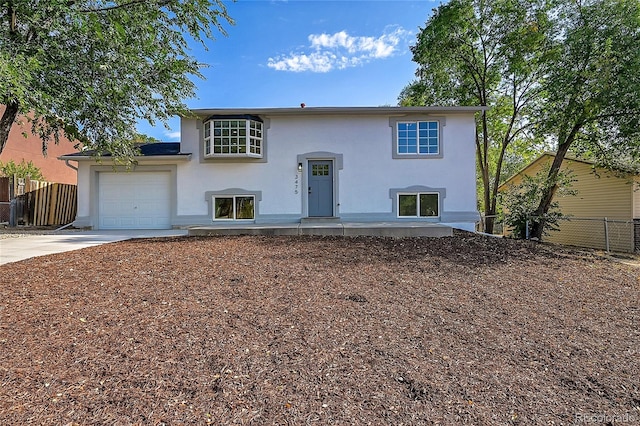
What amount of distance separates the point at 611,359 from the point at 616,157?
11.5m

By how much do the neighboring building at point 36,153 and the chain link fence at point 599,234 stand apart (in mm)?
27142

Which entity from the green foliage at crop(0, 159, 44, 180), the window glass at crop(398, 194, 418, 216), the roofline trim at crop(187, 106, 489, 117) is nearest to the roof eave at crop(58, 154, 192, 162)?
the roofline trim at crop(187, 106, 489, 117)

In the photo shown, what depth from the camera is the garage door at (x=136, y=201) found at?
10.9 m

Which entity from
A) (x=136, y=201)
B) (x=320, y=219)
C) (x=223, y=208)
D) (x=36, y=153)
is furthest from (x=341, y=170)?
(x=36, y=153)

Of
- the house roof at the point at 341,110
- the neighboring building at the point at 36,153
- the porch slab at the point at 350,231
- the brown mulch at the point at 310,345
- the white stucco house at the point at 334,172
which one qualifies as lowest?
the brown mulch at the point at 310,345

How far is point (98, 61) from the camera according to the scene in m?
6.36

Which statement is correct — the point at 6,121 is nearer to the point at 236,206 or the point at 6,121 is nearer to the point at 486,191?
the point at 236,206

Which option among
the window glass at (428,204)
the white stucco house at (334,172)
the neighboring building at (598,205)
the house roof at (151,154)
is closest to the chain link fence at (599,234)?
the neighboring building at (598,205)

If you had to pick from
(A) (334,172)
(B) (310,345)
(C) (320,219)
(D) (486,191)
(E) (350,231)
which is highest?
(A) (334,172)

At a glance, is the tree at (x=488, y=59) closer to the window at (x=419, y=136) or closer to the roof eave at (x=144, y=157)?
the window at (x=419, y=136)

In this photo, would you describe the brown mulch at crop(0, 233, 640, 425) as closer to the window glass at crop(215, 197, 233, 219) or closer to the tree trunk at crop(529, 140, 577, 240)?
the window glass at crop(215, 197, 233, 219)

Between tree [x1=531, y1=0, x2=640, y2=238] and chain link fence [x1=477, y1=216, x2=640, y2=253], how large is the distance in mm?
2517

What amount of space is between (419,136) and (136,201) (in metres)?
10.3

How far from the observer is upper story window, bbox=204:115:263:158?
10453mm
